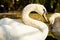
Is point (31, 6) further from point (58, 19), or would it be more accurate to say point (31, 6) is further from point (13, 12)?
point (13, 12)

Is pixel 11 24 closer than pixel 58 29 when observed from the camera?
Yes

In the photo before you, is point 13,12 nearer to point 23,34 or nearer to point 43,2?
point 43,2

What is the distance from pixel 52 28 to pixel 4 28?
104 centimetres

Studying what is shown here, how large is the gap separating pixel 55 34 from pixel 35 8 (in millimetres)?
630

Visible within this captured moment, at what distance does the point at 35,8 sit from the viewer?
105 inches

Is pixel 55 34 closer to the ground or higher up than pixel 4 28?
closer to the ground

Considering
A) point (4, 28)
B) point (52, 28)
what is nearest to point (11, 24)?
point (4, 28)

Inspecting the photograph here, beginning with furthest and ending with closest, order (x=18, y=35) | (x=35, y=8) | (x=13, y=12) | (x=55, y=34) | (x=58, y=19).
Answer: (x=13, y=12)
(x=58, y=19)
(x=55, y=34)
(x=35, y=8)
(x=18, y=35)

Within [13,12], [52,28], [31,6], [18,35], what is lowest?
[13,12]

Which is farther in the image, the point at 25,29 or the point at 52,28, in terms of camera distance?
the point at 52,28

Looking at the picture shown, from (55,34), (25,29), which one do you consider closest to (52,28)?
(55,34)

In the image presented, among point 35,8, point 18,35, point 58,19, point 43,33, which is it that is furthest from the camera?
point 58,19

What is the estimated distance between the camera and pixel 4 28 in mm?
2266

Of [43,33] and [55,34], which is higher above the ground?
[43,33]
